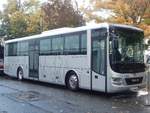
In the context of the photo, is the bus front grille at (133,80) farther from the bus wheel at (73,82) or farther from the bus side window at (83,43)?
the bus wheel at (73,82)

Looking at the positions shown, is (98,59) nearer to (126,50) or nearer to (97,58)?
(97,58)

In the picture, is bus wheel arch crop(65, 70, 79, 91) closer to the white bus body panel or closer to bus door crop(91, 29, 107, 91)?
the white bus body panel

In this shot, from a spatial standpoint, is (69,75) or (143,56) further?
(69,75)

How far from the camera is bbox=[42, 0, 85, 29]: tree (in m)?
34.3

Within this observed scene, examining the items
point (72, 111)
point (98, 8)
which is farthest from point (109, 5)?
point (72, 111)

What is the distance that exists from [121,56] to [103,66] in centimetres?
85

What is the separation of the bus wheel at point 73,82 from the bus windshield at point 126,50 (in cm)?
276

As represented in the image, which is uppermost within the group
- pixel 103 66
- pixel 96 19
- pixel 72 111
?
pixel 96 19

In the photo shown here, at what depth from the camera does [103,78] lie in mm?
14523

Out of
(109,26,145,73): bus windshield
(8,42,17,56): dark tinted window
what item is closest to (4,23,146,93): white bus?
(109,26,145,73): bus windshield

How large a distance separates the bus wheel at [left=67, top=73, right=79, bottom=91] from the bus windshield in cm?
276

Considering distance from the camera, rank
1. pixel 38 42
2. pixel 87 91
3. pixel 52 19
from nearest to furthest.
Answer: pixel 87 91 → pixel 38 42 → pixel 52 19

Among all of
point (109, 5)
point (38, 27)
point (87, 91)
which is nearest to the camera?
point (87, 91)

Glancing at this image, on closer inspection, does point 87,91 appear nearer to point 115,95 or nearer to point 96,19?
point 115,95
